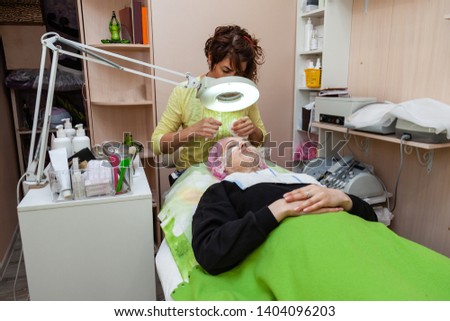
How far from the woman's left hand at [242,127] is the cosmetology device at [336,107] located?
1.89ft

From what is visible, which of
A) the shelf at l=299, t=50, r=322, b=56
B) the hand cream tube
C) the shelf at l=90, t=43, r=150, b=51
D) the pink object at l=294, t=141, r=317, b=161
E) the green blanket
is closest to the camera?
the green blanket

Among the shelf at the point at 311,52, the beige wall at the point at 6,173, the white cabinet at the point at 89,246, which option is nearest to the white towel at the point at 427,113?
the shelf at the point at 311,52

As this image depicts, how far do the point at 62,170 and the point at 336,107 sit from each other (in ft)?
4.62

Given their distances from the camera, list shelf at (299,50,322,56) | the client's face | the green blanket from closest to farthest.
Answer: the green blanket < the client's face < shelf at (299,50,322,56)

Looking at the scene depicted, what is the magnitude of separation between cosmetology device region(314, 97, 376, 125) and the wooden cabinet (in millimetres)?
1000

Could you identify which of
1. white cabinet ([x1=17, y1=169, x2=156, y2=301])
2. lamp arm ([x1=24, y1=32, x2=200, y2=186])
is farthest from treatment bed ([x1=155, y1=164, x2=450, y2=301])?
lamp arm ([x1=24, y1=32, x2=200, y2=186])

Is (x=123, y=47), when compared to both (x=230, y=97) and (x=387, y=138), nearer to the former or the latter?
(x=230, y=97)

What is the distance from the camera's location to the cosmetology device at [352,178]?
1868 millimetres

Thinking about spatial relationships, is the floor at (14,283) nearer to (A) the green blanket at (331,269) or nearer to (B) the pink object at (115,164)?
(B) the pink object at (115,164)

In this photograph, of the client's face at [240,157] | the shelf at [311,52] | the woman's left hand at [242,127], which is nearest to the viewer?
the client's face at [240,157]

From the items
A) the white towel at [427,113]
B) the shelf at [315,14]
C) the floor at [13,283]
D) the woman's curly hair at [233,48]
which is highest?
the shelf at [315,14]

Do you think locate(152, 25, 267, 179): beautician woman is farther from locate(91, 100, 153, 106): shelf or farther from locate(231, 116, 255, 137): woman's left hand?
locate(91, 100, 153, 106): shelf

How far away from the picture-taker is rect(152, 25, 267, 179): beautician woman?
1.47 metres
